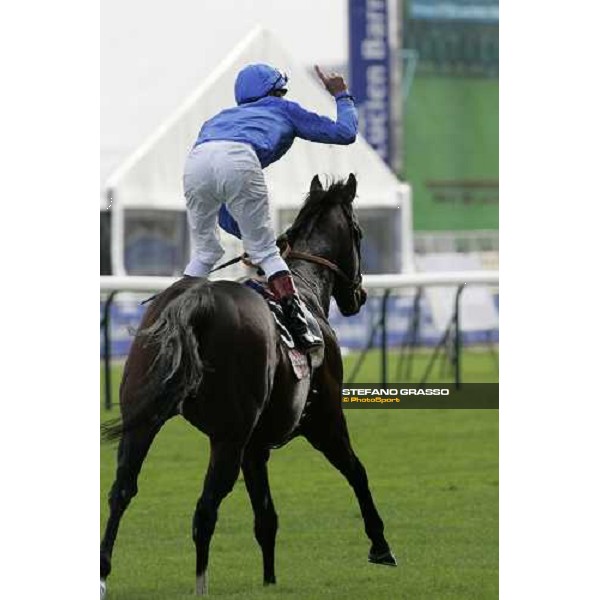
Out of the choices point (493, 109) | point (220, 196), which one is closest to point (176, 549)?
point (220, 196)

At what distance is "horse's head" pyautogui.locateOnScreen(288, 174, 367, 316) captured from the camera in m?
7.18

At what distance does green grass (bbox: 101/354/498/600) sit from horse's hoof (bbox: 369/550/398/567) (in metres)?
0.04

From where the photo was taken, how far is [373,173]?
10.4 m

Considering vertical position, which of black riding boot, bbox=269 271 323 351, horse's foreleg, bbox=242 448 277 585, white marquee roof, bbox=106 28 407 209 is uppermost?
white marquee roof, bbox=106 28 407 209

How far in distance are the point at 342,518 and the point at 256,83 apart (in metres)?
2.68

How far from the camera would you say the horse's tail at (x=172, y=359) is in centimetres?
610

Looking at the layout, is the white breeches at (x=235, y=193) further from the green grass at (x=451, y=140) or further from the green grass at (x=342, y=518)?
the green grass at (x=451, y=140)

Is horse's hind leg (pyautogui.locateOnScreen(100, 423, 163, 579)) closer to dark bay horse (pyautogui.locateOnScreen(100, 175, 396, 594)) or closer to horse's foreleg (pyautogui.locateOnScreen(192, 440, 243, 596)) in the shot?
dark bay horse (pyautogui.locateOnScreen(100, 175, 396, 594))

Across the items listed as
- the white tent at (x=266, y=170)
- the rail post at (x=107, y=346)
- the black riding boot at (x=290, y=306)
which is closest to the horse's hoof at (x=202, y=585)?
the black riding boot at (x=290, y=306)

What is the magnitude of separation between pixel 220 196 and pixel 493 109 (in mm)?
2541

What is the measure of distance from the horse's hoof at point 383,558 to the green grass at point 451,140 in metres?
2.28

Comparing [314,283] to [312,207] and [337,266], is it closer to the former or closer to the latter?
[337,266]

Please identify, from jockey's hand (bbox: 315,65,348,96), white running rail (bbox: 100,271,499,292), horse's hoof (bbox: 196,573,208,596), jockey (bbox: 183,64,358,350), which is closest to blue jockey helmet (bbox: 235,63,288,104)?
jockey (bbox: 183,64,358,350)

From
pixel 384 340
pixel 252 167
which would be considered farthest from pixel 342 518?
pixel 252 167
